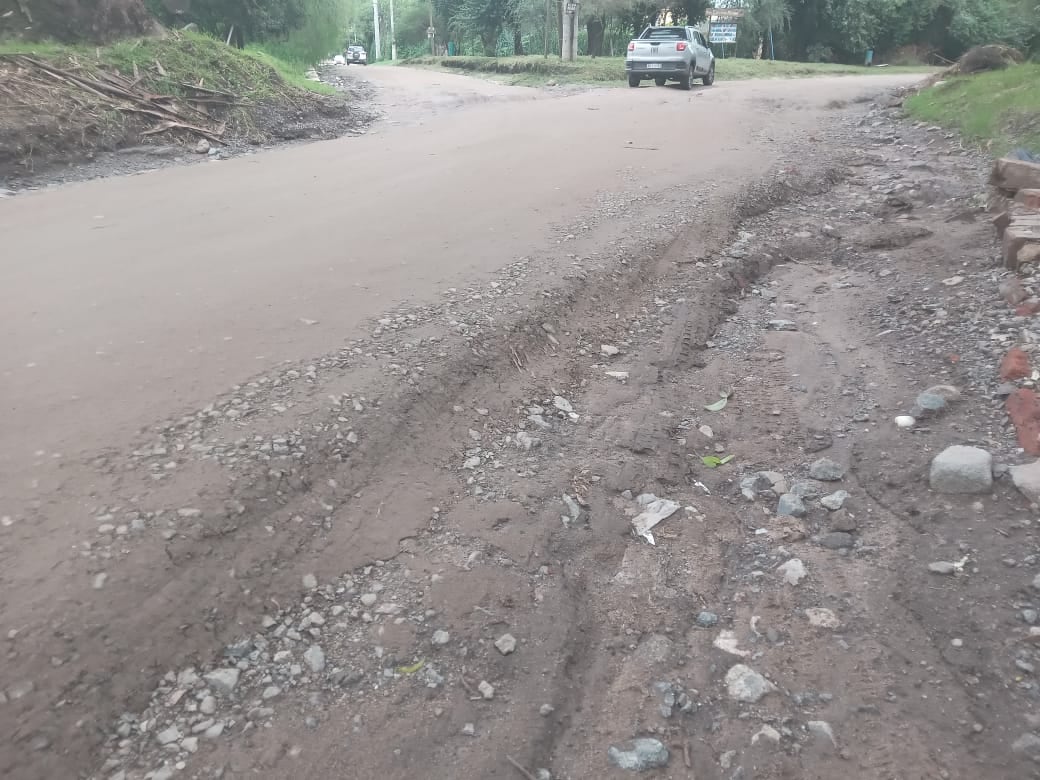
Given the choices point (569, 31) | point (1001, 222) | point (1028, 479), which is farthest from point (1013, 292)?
point (569, 31)

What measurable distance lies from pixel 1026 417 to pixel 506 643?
2.67 metres

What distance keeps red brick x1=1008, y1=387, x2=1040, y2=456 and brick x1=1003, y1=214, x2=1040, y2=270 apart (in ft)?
5.16

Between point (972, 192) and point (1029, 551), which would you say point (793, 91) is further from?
point (1029, 551)

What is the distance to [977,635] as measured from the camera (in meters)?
2.62

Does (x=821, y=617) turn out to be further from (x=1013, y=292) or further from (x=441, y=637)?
(x=1013, y=292)

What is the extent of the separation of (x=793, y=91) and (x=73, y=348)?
1654cm

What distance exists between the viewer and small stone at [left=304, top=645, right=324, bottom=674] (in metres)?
2.55

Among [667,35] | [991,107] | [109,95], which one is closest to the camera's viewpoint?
[991,107]

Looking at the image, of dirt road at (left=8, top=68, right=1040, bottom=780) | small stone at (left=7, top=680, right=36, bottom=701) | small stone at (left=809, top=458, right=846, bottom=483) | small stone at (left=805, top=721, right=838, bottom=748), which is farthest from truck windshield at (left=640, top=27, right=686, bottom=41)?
small stone at (left=7, top=680, right=36, bottom=701)

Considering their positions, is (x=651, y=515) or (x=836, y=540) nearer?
(x=836, y=540)

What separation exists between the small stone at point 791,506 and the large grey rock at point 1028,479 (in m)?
0.86

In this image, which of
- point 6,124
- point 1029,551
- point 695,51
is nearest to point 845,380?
point 1029,551

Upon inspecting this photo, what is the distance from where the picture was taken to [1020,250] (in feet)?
16.2

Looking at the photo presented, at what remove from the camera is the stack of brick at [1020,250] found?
11.7 ft
